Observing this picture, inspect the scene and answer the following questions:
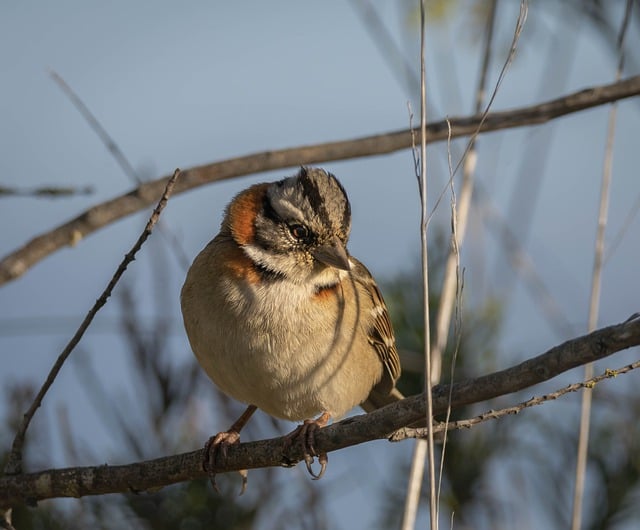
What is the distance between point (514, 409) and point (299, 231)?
4.71 feet

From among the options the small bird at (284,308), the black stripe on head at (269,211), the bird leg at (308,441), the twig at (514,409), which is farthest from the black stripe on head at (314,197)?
the twig at (514,409)

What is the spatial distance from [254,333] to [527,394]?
1689 millimetres

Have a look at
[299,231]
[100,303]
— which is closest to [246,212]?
[299,231]

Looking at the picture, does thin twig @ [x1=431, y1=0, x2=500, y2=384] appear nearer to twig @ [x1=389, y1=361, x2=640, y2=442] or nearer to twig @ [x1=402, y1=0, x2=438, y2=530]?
twig @ [x1=402, y1=0, x2=438, y2=530]

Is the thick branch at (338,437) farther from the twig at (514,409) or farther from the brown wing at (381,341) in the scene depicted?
the brown wing at (381,341)

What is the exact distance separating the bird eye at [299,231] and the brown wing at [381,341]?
1.34ft

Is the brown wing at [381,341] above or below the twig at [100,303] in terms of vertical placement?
above

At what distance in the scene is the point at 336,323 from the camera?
3537mm

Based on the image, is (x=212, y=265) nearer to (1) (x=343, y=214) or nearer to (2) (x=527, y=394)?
(1) (x=343, y=214)

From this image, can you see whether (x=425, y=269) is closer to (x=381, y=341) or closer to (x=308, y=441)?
(x=308, y=441)

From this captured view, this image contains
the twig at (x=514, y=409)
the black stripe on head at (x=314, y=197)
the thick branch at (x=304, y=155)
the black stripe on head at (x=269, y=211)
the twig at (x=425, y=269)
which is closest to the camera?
the twig at (x=514, y=409)

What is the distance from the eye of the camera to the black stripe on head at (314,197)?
3.52 m

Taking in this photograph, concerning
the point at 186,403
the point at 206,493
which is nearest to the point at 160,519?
the point at 206,493

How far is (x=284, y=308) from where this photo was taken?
3428mm
